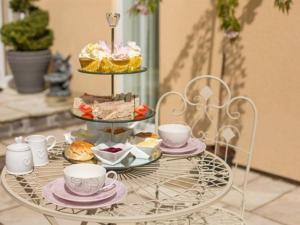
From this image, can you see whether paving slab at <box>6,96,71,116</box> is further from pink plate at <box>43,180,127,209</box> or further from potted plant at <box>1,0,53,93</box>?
pink plate at <box>43,180,127,209</box>

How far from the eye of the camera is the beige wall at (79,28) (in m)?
5.41

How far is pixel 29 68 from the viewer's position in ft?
18.9

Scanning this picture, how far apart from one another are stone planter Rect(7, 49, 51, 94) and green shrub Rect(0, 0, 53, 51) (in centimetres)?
9

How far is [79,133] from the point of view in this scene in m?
2.32

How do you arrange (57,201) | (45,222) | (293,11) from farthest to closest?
1. (293,11)
2. (45,222)
3. (57,201)

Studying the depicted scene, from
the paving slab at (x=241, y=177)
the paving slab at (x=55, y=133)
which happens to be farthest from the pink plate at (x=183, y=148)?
the paving slab at (x=55, y=133)

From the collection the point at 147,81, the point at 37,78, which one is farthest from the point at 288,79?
the point at 37,78

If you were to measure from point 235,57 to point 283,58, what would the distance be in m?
0.43

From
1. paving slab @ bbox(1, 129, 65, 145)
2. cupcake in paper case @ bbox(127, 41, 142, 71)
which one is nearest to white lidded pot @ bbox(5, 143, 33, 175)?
cupcake in paper case @ bbox(127, 41, 142, 71)

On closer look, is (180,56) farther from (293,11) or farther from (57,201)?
(57,201)

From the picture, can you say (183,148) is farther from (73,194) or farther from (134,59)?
(73,194)

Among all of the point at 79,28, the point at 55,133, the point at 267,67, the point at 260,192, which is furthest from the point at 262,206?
the point at 79,28

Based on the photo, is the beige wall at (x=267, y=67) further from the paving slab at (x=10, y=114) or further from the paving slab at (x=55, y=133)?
the paving slab at (x=10, y=114)

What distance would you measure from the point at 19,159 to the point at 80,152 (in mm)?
245
